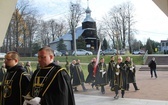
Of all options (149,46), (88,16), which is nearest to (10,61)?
(88,16)

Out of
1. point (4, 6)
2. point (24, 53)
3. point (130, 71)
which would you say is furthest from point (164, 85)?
point (4, 6)

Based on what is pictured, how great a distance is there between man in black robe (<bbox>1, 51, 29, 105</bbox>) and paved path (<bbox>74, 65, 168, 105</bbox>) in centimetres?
316

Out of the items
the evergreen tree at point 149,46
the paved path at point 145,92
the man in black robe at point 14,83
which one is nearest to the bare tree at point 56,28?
the paved path at point 145,92

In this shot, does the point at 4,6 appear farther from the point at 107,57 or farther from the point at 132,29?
the point at 132,29

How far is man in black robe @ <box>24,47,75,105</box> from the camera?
5.21ft

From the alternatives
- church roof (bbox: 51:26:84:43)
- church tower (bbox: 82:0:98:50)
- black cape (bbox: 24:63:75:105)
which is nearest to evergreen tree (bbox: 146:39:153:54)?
church tower (bbox: 82:0:98:50)

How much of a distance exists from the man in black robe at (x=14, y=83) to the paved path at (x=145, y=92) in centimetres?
316

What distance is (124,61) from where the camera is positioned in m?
5.84

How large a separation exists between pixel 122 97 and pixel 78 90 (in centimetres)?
167

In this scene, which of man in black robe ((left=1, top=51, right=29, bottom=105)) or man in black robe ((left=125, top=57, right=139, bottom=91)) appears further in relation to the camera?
man in black robe ((left=125, top=57, right=139, bottom=91))

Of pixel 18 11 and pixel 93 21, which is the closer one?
pixel 18 11

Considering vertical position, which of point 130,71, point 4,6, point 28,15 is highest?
point 28,15

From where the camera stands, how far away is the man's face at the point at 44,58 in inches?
64.4

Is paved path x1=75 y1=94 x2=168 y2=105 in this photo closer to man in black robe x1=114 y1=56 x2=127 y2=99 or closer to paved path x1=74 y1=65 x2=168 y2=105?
paved path x1=74 y1=65 x2=168 y2=105
